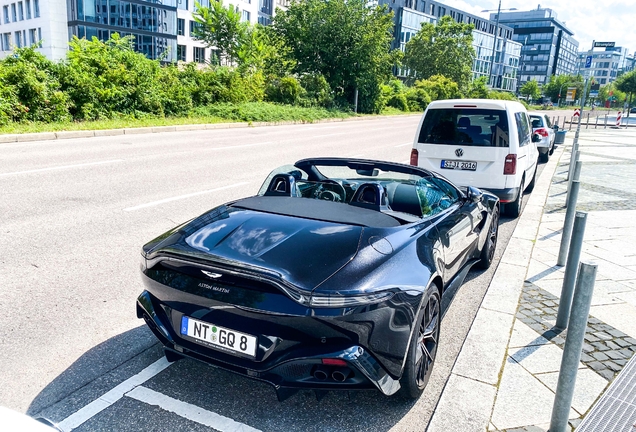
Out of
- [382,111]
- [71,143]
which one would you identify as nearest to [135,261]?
[71,143]

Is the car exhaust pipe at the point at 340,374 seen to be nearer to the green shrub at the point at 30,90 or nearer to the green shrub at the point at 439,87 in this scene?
the green shrub at the point at 30,90

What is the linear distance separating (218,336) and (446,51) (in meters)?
74.9

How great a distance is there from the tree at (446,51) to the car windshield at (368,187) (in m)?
71.5

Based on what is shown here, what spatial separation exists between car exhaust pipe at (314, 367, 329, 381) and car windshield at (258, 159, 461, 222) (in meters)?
1.23

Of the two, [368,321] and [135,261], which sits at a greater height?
[368,321]

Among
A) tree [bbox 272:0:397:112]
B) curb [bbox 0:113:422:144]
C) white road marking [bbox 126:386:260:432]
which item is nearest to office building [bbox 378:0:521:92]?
tree [bbox 272:0:397:112]

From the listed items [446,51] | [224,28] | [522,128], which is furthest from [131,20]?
[522,128]

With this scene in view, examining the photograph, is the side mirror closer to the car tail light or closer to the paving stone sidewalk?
the paving stone sidewalk

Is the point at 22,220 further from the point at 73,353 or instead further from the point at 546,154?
the point at 546,154

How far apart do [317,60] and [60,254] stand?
3516 cm

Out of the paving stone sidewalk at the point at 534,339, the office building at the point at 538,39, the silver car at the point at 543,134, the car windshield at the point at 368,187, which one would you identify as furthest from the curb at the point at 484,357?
the office building at the point at 538,39

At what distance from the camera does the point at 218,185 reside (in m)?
9.08

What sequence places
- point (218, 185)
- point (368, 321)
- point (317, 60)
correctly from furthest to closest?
point (317, 60) → point (218, 185) → point (368, 321)

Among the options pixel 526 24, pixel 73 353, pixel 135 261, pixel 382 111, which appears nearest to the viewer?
pixel 73 353
